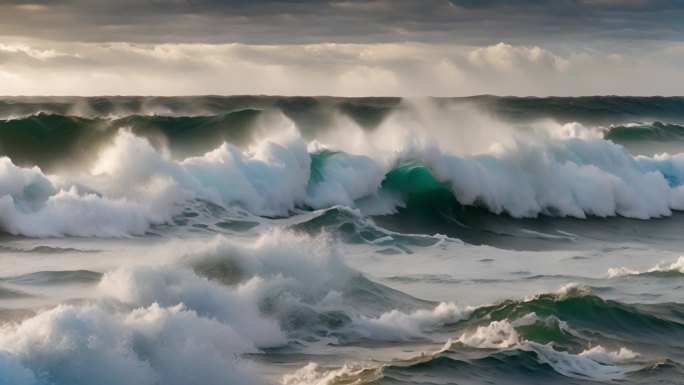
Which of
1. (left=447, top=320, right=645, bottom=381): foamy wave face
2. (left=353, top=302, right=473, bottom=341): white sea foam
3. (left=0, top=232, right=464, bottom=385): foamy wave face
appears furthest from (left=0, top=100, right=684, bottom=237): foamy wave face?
(left=447, top=320, right=645, bottom=381): foamy wave face

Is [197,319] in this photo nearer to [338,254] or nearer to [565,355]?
[565,355]

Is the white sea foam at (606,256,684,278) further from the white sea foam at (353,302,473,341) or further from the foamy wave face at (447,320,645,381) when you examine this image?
the foamy wave face at (447,320,645,381)

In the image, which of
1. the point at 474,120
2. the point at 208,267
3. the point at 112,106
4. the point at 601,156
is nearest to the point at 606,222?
the point at 601,156

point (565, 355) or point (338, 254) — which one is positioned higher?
point (338, 254)

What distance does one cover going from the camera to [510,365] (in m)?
12.3

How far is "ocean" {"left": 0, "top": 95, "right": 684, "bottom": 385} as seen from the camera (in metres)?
11.7

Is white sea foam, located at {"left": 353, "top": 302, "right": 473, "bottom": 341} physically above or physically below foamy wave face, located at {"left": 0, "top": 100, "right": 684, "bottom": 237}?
below

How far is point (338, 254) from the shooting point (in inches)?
678

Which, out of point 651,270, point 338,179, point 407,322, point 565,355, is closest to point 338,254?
point 407,322

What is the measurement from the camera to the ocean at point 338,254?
11688mm

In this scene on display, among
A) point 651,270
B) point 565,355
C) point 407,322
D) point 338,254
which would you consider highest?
point 338,254

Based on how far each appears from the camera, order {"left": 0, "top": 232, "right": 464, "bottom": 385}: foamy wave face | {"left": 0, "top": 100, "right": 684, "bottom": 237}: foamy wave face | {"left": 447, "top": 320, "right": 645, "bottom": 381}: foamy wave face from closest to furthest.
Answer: {"left": 0, "top": 232, "right": 464, "bottom": 385}: foamy wave face < {"left": 447, "top": 320, "right": 645, "bottom": 381}: foamy wave face < {"left": 0, "top": 100, "right": 684, "bottom": 237}: foamy wave face

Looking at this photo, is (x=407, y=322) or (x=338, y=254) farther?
(x=338, y=254)

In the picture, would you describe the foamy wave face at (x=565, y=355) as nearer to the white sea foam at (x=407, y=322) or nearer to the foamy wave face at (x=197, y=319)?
the white sea foam at (x=407, y=322)
